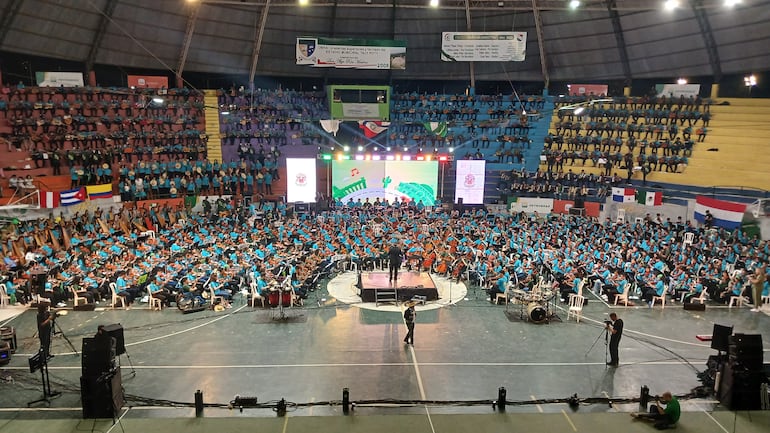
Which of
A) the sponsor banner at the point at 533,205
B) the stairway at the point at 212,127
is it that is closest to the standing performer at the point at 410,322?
the sponsor banner at the point at 533,205

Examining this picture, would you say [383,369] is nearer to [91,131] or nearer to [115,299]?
[115,299]

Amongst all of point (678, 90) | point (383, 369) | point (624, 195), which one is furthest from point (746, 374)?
point (678, 90)

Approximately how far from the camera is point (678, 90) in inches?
1470

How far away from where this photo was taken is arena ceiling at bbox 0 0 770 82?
31284 mm

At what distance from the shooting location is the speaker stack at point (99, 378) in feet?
35.6

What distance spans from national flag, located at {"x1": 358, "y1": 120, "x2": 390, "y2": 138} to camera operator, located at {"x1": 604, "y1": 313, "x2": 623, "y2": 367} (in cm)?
2724

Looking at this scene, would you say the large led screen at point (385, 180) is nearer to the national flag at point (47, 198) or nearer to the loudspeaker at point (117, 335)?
the national flag at point (47, 198)

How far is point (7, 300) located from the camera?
1850 centimetres

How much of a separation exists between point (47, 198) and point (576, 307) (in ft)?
82.5

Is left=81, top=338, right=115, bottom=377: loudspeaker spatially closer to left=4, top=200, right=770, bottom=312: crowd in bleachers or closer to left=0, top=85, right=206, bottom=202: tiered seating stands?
left=4, top=200, right=770, bottom=312: crowd in bleachers

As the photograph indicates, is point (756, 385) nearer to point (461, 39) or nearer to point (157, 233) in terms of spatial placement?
point (157, 233)

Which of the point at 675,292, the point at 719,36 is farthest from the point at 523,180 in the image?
the point at 675,292

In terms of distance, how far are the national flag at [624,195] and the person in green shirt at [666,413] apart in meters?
22.7

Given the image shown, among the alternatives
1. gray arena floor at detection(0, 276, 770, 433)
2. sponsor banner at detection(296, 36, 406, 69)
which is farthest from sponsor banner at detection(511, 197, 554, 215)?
gray arena floor at detection(0, 276, 770, 433)
